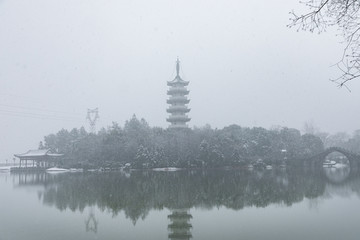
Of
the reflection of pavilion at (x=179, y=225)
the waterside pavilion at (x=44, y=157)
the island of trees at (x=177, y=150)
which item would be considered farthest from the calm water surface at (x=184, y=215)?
the waterside pavilion at (x=44, y=157)

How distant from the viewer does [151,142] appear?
3509cm

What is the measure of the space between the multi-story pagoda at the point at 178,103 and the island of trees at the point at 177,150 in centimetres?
623

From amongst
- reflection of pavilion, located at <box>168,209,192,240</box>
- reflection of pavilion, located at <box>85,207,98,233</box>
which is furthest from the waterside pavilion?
reflection of pavilion, located at <box>168,209,192,240</box>

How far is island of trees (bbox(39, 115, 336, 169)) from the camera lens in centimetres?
3400

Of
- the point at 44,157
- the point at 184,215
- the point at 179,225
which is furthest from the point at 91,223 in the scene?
the point at 44,157

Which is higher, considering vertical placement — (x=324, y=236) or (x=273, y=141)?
(x=273, y=141)

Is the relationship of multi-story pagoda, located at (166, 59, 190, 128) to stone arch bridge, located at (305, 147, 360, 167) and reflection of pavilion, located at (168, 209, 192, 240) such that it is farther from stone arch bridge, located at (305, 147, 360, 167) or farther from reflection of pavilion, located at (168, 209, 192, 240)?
reflection of pavilion, located at (168, 209, 192, 240)

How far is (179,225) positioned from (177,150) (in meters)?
25.8

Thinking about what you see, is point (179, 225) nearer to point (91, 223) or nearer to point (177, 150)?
point (91, 223)

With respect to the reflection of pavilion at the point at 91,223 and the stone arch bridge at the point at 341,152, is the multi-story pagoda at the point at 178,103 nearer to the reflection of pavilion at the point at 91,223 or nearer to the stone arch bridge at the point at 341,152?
the stone arch bridge at the point at 341,152

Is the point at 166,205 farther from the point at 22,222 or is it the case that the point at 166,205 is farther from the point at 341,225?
the point at 341,225

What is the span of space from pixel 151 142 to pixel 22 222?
25.5 meters

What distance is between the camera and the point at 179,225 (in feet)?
29.8

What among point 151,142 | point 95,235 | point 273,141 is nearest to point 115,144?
point 151,142
